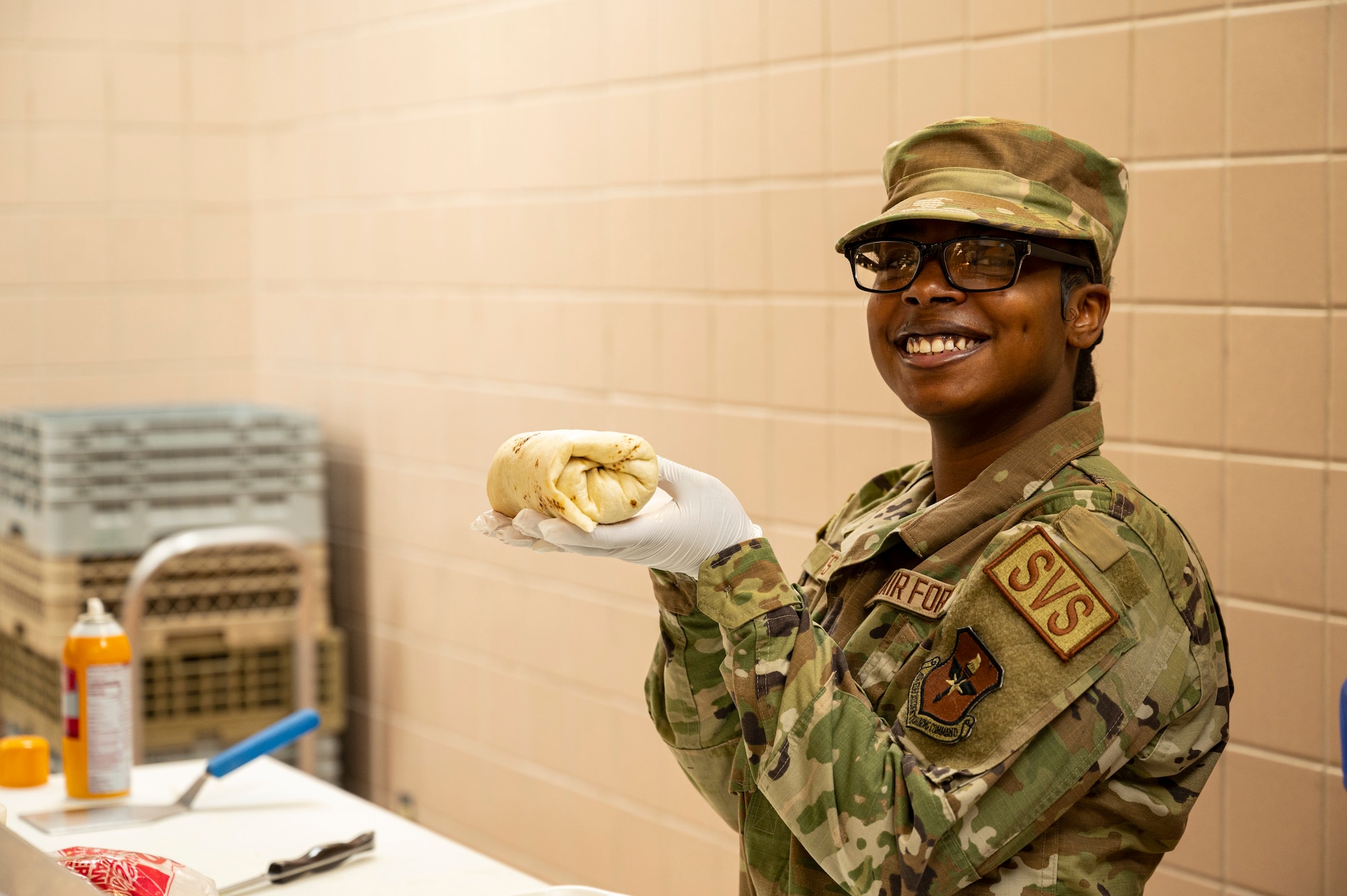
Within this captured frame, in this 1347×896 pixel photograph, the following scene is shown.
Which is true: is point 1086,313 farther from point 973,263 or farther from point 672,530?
point 672,530

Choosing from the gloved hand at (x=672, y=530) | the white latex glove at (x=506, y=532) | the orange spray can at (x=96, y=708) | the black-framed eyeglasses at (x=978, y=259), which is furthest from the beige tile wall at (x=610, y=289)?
the orange spray can at (x=96, y=708)

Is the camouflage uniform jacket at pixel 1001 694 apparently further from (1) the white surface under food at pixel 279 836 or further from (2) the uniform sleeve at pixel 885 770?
(1) the white surface under food at pixel 279 836

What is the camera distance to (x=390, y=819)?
2045 millimetres

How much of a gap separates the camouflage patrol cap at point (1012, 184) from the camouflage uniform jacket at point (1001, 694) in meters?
0.21

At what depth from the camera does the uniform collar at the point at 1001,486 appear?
59.8 inches

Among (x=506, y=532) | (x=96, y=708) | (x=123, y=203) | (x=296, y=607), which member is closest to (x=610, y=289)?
(x=296, y=607)

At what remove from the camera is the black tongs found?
179 centimetres

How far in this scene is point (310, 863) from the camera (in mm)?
1828

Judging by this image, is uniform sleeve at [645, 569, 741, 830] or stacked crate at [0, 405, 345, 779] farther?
stacked crate at [0, 405, 345, 779]

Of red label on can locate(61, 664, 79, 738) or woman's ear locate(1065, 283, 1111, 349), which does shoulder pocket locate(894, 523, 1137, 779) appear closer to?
woman's ear locate(1065, 283, 1111, 349)

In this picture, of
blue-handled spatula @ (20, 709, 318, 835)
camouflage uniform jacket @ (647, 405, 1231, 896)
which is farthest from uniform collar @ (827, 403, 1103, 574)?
blue-handled spatula @ (20, 709, 318, 835)

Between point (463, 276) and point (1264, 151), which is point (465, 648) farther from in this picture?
point (1264, 151)

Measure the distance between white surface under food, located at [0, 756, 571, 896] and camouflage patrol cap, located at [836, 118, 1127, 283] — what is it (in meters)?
0.88

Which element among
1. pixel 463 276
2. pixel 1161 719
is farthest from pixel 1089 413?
pixel 463 276
